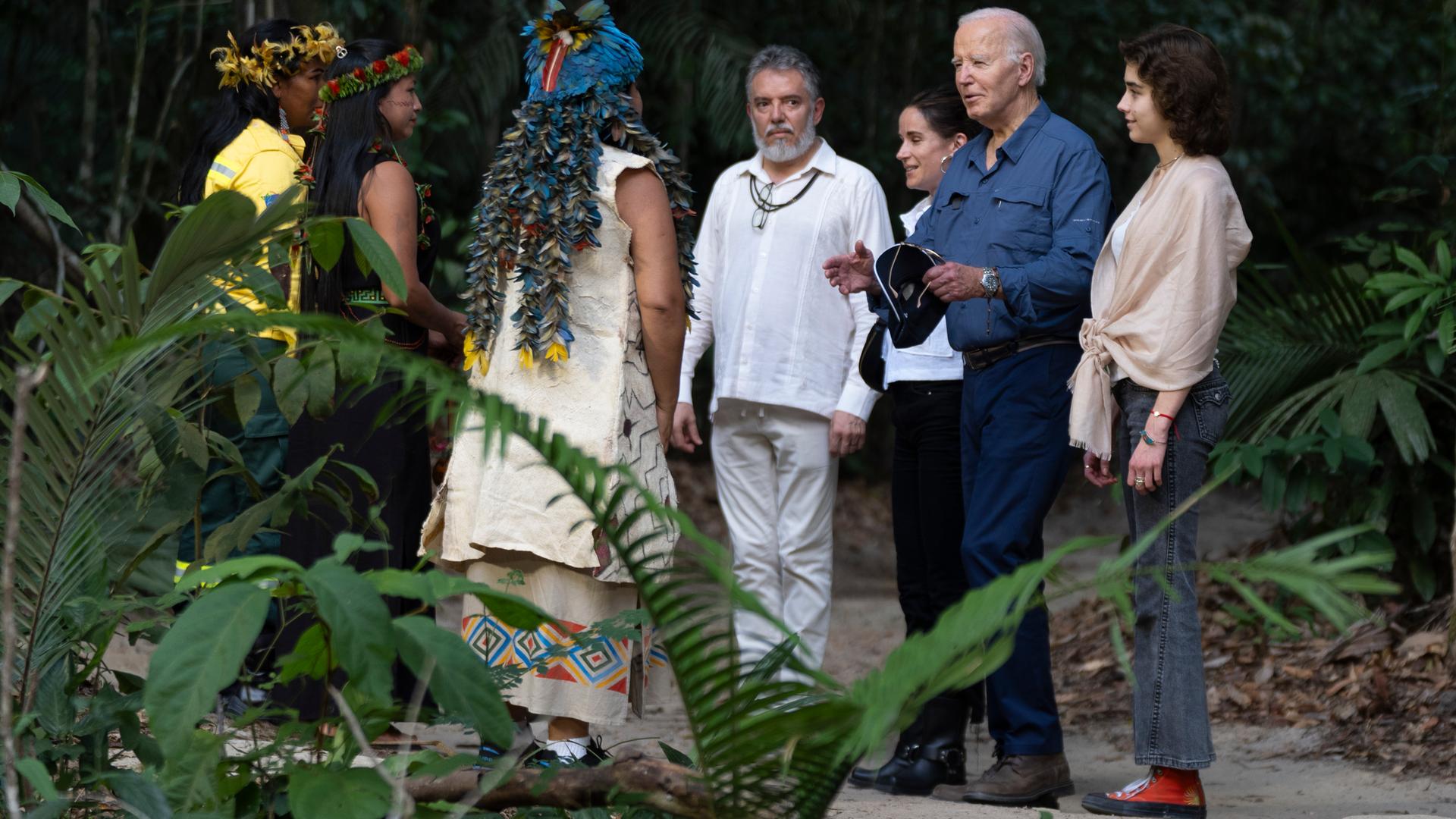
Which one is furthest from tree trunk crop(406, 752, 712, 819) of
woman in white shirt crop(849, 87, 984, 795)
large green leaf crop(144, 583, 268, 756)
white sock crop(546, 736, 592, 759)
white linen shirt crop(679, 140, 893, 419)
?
white linen shirt crop(679, 140, 893, 419)

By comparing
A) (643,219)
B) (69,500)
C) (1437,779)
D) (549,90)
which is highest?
(549,90)

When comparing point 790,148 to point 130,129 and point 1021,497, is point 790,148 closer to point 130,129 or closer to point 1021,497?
point 1021,497

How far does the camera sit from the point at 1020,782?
12.3ft

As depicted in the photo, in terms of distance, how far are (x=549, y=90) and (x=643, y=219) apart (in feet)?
1.30

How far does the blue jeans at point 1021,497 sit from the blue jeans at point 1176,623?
0.29 metres

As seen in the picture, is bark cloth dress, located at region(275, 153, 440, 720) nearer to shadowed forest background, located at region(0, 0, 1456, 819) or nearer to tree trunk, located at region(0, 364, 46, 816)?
shadowed forest background, located at region(0, 0, 1456, 819)

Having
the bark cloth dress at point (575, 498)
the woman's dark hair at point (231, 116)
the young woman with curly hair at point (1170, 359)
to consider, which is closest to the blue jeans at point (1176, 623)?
the young woman with curly hair at point (1170, 359)

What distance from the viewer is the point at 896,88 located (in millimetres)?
11227

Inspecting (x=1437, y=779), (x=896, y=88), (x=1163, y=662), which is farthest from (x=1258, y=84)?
(x=1163, y=662)

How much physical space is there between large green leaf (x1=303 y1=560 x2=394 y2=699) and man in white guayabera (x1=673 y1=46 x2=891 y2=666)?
9.36 feet

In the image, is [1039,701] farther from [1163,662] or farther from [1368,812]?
[1368,812]

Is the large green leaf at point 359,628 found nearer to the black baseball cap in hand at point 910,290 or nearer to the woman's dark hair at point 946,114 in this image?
the black baseball cap in hand at point 910,290

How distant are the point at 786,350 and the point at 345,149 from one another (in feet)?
4.84

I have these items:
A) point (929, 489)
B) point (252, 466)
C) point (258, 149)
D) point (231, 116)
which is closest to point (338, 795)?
point (929, 489)
